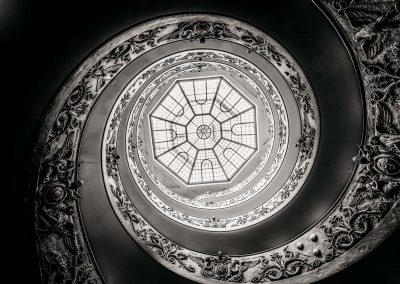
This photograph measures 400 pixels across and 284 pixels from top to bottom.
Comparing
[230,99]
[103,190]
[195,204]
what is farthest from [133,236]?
[230,99]

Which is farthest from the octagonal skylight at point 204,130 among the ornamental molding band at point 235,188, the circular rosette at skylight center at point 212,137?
the ornamental molding band at point 235,188

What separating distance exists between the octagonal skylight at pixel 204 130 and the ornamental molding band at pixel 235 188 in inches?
75.3

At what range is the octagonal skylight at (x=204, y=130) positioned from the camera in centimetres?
1256

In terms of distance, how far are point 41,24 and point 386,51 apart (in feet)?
19.2

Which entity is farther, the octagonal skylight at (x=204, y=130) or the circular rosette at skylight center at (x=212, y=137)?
the octagonal skylight at (x=204, y=130)

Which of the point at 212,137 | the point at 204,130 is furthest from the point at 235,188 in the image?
the point at 204,130

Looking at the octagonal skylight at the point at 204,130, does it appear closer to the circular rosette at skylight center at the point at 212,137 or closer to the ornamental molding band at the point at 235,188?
the circular rosette at skylight center at the point at 212,137

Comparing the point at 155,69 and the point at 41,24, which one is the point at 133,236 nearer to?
the point at 155,69

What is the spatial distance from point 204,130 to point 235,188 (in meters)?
3.81

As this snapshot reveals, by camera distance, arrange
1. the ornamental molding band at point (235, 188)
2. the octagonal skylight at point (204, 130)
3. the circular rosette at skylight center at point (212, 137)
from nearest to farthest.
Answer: the ornamental molding band at point (235, 188)
the circular rosette at skylight center at point (212, 137)
the octagonal skylight at point (204, 130)

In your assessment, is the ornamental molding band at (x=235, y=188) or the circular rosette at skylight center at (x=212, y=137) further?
the circular rosette at skylight center at (x=212, y=137)

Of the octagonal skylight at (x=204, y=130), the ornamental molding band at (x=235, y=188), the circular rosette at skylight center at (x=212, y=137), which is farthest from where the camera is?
the octagonal skylight at (x=204, y=130)

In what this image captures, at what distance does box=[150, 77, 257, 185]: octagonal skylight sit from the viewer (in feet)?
41.2

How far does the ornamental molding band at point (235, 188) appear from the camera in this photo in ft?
16.8
